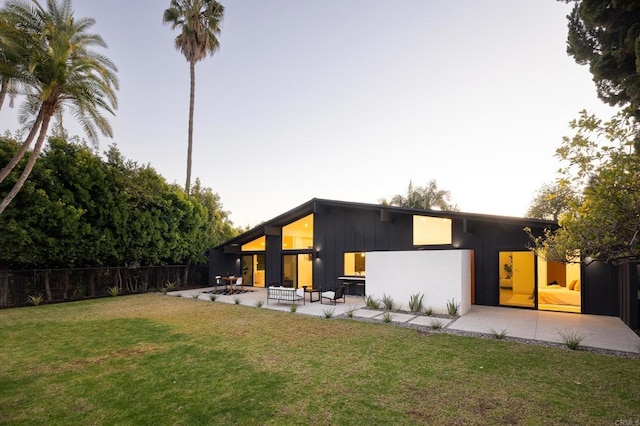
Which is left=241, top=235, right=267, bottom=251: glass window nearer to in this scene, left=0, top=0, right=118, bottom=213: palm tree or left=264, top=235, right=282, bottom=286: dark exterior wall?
left=264, top=235, right=282, bottom=286: dark exterior wall

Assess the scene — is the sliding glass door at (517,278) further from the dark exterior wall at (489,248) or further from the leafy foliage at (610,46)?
the leafy foliage at (610,46)

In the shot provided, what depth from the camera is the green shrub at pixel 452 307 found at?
9977 mm

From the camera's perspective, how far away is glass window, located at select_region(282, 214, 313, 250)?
56.7 ft

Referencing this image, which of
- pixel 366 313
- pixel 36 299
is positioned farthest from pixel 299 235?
pixel 36 299

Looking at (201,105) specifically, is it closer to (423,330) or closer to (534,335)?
(423,330)

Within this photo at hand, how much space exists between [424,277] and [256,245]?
11336 mm

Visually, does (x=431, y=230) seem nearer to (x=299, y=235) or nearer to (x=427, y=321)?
(x=427, y=321)

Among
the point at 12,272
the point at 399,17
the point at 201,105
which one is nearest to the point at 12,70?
the point at 12,272

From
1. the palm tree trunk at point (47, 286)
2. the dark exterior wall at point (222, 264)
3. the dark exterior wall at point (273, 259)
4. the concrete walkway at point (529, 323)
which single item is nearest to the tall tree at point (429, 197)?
the dark exterior wall at point (273, 259)

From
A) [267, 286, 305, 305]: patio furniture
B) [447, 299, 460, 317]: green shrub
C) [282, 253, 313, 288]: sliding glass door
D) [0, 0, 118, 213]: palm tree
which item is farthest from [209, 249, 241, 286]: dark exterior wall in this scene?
[447, 299, 460, 317]: green shrub

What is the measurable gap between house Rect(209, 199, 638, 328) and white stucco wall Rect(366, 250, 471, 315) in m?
0.03

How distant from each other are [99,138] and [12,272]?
6.42 metres

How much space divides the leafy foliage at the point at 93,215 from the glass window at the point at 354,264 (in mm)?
9606

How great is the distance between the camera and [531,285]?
11.3 meters
